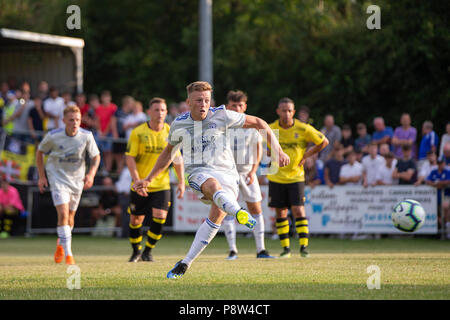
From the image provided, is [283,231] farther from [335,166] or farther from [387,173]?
[335,166]

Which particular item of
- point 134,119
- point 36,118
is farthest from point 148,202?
point 36,118

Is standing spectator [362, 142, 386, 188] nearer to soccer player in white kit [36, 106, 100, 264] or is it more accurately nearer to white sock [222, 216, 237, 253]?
white sock [222, 216, 237, 253]

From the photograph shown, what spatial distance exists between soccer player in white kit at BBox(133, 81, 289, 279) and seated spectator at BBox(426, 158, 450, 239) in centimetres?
949

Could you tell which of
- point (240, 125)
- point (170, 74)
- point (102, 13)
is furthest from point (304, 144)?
point (102, 13)

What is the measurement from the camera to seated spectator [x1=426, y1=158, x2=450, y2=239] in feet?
56.7

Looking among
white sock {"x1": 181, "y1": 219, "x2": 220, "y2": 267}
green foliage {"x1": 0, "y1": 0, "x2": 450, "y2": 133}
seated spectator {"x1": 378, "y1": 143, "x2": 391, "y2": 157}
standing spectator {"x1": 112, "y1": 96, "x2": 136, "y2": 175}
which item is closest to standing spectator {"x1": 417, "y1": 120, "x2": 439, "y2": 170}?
seated spectator {"x1": 378, "y1": 143, "x2": 391, "y2": 157}

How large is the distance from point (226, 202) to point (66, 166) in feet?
15.3

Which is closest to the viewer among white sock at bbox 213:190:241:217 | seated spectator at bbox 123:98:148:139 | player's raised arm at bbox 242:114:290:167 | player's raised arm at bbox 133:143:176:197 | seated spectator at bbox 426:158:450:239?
white sock at bbox 213:190:241:217

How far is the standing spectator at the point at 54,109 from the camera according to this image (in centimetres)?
2108

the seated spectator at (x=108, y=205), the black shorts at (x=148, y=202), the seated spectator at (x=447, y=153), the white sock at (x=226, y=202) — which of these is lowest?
the seated spectator at (x=108, y=205)

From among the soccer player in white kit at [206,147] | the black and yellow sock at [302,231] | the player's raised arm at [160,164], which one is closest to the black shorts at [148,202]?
the black and yellow sock at [302,231]

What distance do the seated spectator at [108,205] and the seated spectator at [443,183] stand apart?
7969 millimetres

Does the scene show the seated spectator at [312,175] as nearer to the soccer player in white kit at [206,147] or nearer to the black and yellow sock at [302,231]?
the black and yellow sock at [302,231]

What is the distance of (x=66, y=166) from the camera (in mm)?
12102
